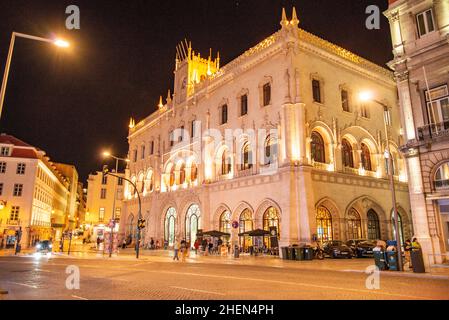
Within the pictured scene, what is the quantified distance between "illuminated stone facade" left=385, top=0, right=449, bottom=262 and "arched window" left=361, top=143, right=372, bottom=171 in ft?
37.7

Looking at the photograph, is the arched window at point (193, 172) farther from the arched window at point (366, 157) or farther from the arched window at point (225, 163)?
the arched window at point (366, 157)

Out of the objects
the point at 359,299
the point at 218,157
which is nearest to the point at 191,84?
the point at 218,157

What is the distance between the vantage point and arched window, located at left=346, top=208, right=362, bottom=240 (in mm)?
29750

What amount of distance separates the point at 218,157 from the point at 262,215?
9.19 meters

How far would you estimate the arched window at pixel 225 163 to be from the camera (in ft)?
115

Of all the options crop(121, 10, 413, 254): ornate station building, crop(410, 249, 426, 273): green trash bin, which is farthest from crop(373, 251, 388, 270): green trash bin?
crop(121, 10, 413, 254): ornate station building

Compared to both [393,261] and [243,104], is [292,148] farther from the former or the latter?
[393,261]

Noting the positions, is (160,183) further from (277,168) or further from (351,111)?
(351,111)

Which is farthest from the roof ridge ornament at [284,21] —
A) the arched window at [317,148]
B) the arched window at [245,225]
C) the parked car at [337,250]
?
the parked car at [337,250]

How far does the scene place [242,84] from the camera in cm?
3475

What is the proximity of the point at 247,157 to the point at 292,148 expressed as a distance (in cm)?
625

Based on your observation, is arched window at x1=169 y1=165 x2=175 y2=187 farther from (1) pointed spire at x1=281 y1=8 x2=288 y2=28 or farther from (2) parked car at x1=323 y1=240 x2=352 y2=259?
(2) parked car at x1=323 y1=240 x2=352 y2=259

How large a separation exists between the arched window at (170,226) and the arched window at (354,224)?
21078mm

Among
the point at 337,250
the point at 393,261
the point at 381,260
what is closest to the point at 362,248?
the point at 337,250
